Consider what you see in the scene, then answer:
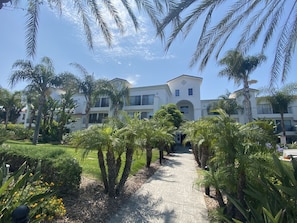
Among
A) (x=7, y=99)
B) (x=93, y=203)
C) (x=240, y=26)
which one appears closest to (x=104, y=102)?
(x=7, y=99)

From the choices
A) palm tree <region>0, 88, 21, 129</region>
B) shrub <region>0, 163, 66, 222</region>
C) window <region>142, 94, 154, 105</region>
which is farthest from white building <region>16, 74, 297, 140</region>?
shrub <region>0, 163, 66, 222</region>

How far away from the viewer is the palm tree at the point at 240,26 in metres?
5.98

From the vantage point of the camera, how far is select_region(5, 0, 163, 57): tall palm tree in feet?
20.6

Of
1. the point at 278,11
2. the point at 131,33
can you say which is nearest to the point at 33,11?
the point at 131,33

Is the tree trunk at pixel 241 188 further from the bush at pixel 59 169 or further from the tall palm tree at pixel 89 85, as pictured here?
the tall palm tree at pixel 89 85

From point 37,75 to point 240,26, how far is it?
20516 mm

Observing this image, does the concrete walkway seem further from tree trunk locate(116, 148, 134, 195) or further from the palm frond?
the palm frond

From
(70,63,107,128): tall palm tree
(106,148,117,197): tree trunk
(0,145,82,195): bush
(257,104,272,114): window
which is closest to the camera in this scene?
(0,145,82,195): bush

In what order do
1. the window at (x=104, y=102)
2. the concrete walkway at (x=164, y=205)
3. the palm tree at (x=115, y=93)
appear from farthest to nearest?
the window at (x=104, y=102)
the palm tree at (x=115, y=93)
the concrete walkway at (x=164, y=205)

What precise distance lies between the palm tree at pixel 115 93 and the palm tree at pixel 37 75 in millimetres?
7979

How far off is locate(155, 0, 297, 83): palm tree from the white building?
24.1 metres

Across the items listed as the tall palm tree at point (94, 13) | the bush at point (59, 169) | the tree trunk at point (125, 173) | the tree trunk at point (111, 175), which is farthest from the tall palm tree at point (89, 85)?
the tree trunk at point (111, 175)

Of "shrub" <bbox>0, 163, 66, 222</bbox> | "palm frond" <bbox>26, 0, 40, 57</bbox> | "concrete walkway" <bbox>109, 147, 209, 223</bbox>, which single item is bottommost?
"concrete walkway" <bbox>109, 147, 209, 223</bbox>

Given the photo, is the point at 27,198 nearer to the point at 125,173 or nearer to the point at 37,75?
the point at 125,173
